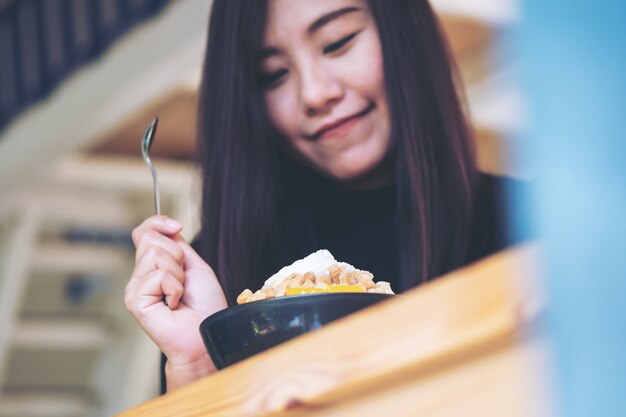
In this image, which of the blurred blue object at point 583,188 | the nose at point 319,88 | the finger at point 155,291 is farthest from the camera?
the nose at point 319,88

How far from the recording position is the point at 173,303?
47.3 inches

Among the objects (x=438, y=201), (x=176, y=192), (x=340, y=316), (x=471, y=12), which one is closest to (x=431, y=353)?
(x=340, y=316)

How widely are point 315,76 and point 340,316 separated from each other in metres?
0.58

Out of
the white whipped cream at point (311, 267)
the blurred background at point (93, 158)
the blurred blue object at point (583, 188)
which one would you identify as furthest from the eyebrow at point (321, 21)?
the blurred background at point (93, 158)

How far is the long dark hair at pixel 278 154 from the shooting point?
1436 mm

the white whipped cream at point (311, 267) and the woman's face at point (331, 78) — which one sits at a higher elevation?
the woman's face at point (331, 78)

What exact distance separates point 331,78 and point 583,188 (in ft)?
3.12

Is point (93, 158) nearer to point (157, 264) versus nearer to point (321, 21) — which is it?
point (321, 21)

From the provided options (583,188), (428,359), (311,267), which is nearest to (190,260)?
(311,267)

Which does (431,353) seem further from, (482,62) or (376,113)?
(482,62)

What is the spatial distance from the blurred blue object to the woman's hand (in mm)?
723

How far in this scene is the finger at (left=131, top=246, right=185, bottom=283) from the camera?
3.94 feet

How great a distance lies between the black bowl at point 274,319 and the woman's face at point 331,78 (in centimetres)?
52

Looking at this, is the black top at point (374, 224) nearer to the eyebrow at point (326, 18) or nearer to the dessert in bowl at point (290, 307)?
the eyebrow at point (326, 18)
